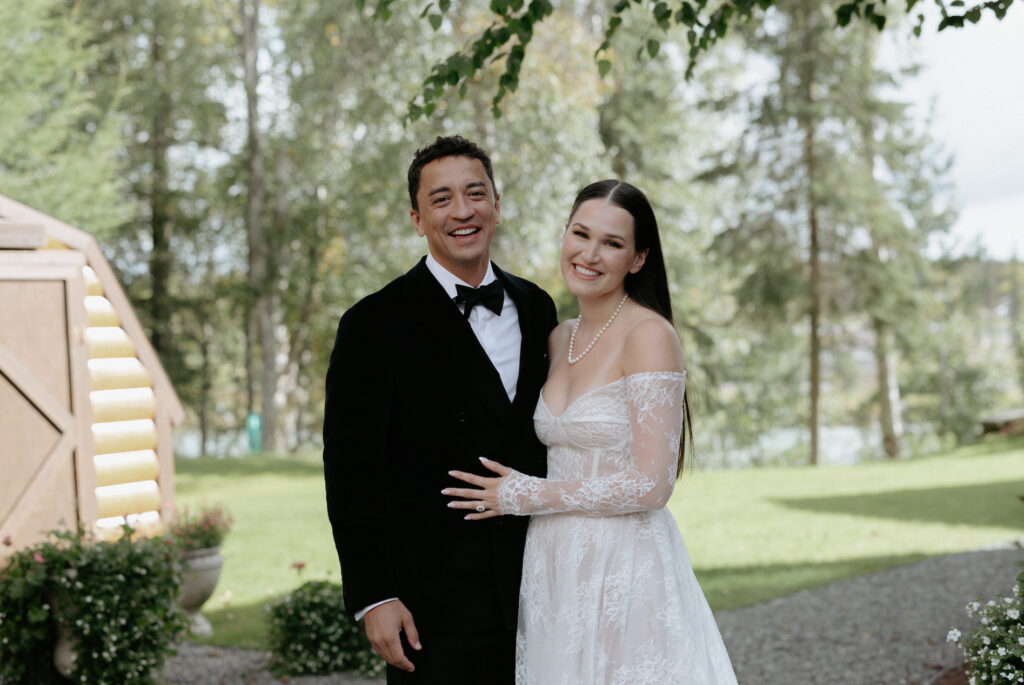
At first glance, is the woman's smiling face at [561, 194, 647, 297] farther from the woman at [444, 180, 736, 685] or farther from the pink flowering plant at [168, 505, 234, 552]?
the pink flowering plant at [168, 505, 234, 552]

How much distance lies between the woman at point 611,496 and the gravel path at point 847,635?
3450 mm

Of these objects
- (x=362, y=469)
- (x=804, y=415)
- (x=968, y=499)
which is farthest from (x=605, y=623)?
(x=804, y=415)

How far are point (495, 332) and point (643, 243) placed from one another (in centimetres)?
53

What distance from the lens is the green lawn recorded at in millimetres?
8719

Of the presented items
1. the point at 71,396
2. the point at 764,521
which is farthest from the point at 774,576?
the point at 71,396

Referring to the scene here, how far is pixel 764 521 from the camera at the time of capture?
11477 millimetres

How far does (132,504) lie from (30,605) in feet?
6.94

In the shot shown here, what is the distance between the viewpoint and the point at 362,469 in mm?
2725

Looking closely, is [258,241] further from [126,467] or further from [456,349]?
[456,349]

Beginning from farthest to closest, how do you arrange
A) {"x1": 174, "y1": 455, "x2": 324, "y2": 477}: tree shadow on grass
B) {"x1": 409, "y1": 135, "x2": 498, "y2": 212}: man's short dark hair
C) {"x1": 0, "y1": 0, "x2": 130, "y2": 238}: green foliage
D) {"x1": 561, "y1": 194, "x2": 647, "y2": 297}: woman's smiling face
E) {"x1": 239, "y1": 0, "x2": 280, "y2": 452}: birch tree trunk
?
{"x1": 239, "y1": 0, "x2": 280, "y2": 452}: birch tree trunk < {"x1": 174, "y1": 455, "x2": 324, "y2": 477}: tree shadow on grass < {"x1": 0, "y1": 0, "x2": 130, "y2": 238}: green foliage < {"x1": 409, "y1": 135, "x2": 498, "y2": 212}: man's short dark hair < {"x1": 561, "y1": 194, "x2": 647, "y2": 297}: woman's smiling face

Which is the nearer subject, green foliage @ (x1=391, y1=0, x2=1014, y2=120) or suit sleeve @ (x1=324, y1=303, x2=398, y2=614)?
suit sleeve @ (x1=324, y1=303, x2=398, y2=614)

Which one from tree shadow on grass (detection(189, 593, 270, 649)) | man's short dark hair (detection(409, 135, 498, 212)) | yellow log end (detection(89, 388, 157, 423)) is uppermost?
man's short dark hair (detection(409, 135, 498, 212))

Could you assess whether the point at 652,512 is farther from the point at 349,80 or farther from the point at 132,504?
the point at 349,80

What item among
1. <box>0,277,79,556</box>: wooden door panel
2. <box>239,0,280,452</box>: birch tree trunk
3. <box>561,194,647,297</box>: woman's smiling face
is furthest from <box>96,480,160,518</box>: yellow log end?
<box>239,0,280,452</box>: birch tree trunk
